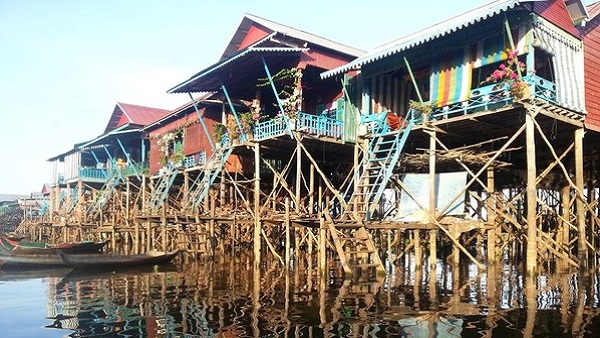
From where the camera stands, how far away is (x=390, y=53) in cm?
1593

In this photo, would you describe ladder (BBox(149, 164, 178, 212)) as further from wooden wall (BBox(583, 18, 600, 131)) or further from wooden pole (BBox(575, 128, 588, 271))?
wooden wall (BBox(583, 18, 600, 131))

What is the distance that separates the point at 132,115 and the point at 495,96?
25256 millimetres

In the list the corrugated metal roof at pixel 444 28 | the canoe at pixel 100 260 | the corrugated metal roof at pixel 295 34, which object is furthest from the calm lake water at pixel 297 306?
the corrugated metal roof at pixel 295 34

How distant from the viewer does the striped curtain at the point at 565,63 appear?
14.4m

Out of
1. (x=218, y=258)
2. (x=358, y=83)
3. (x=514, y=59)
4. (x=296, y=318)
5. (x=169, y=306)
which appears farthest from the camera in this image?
(x=218, y=258)

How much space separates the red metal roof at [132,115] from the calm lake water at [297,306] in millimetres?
17197

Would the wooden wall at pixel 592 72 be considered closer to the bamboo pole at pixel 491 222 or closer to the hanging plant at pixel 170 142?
the bamboo pole at pixel 491 222

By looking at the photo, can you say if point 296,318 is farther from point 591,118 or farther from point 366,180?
point 591,118

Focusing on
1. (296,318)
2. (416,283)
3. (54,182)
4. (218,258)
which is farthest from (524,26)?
(54,182)

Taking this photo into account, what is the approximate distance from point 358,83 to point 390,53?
11.2 ft

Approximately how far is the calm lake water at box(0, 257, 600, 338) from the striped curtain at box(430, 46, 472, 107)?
17.6 ft

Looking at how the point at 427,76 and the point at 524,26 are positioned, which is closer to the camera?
the point at 524,26

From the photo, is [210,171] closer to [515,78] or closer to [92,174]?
[515,78]

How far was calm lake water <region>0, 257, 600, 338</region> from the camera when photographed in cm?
898
